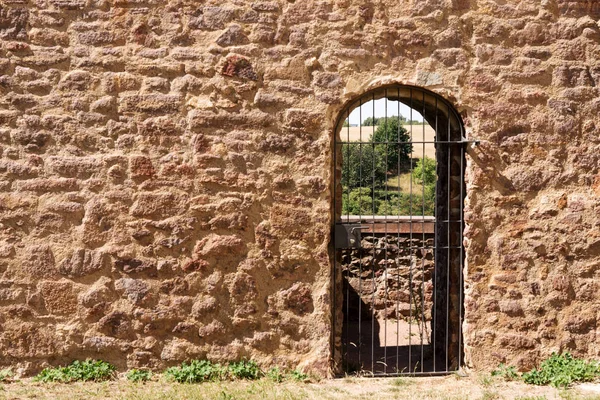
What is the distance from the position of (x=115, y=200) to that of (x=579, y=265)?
3.87m

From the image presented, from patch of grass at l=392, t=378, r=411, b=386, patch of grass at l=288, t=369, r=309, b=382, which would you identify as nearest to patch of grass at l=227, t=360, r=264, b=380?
patch of grass at l=288, t=369, r=309, b=382

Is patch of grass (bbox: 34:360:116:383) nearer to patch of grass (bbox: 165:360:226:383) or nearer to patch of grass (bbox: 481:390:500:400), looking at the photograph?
patch of grass (bbox: 165:360:226:383)

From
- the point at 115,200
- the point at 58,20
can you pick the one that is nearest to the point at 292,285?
the point at 115,200

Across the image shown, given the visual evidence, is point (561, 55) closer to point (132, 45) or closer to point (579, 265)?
point (579, 265)

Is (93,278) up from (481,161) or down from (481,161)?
down

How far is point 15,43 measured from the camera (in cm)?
496

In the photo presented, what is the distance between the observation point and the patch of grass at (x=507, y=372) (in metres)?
5.05

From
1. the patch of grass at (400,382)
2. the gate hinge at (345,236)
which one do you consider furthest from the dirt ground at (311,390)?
the gate hinge at (345,236)

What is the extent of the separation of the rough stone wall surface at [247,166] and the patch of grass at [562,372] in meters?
0.14

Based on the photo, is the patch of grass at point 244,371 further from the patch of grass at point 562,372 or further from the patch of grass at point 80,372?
the patch of grass at point 562,372

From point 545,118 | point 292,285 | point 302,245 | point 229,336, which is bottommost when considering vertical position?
point 229,336

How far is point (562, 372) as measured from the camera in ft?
16.5

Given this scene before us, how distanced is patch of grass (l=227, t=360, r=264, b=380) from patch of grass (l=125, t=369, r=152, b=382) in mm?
649

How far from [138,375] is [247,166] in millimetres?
1887
